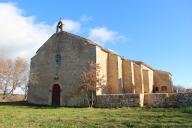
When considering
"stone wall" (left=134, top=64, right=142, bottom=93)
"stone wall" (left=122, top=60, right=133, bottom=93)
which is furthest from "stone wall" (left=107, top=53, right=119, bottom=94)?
"stone wall" (left=134, top=64, right=142, bottom=93)

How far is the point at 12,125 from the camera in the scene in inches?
616

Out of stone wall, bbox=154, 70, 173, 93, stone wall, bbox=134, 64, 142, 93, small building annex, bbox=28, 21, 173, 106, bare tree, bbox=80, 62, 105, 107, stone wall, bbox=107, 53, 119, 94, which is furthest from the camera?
stone wall, bbox=154, 70, 173, 93

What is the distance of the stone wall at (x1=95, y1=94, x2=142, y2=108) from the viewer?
88.2 feet

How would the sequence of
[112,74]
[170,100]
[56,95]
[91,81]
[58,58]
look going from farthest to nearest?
[58,58], [56,95], [112,74], [91,81], [170,100]

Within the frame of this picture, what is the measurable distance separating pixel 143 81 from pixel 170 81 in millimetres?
4971

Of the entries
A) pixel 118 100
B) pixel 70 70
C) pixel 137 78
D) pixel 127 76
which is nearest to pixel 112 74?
pixel 127 76

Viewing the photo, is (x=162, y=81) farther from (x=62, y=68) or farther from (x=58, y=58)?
(x=58, y=58)

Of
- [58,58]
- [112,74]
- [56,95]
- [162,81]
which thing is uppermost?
[58,58]

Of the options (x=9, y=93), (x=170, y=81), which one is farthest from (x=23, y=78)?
(x=170, y=81)

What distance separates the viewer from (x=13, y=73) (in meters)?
38.0

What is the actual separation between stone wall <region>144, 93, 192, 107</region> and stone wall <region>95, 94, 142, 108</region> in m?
1.18

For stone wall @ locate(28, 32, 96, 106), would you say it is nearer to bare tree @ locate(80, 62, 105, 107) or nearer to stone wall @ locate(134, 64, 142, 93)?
bare tree @ locate(80, 62, 105, 107)

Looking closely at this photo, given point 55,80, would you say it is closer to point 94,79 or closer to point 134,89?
point 94,79

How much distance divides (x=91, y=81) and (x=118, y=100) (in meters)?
4.10
